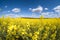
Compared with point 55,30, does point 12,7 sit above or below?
above

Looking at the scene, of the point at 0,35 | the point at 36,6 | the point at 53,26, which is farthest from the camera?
the point at 36,6

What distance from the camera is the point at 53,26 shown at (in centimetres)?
354

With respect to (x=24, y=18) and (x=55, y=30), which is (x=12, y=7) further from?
(x=55, y=30)

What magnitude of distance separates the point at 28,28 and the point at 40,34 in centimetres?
27

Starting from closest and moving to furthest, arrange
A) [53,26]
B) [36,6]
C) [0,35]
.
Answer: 1. [0,35]
2. [53,26]
3. [36,6]

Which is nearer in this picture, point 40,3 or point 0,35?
point 0,35

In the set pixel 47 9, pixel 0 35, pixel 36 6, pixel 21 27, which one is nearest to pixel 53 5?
pixel 47 9

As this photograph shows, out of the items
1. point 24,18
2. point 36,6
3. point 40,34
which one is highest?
point 36,6

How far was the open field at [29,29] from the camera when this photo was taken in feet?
10.7

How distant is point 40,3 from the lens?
150 inches

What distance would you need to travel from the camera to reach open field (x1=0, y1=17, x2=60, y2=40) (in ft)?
10.7

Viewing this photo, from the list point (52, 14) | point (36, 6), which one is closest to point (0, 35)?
point (36, 6)

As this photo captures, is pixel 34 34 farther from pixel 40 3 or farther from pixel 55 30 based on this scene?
pixel 40 3

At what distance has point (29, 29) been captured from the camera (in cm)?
337
